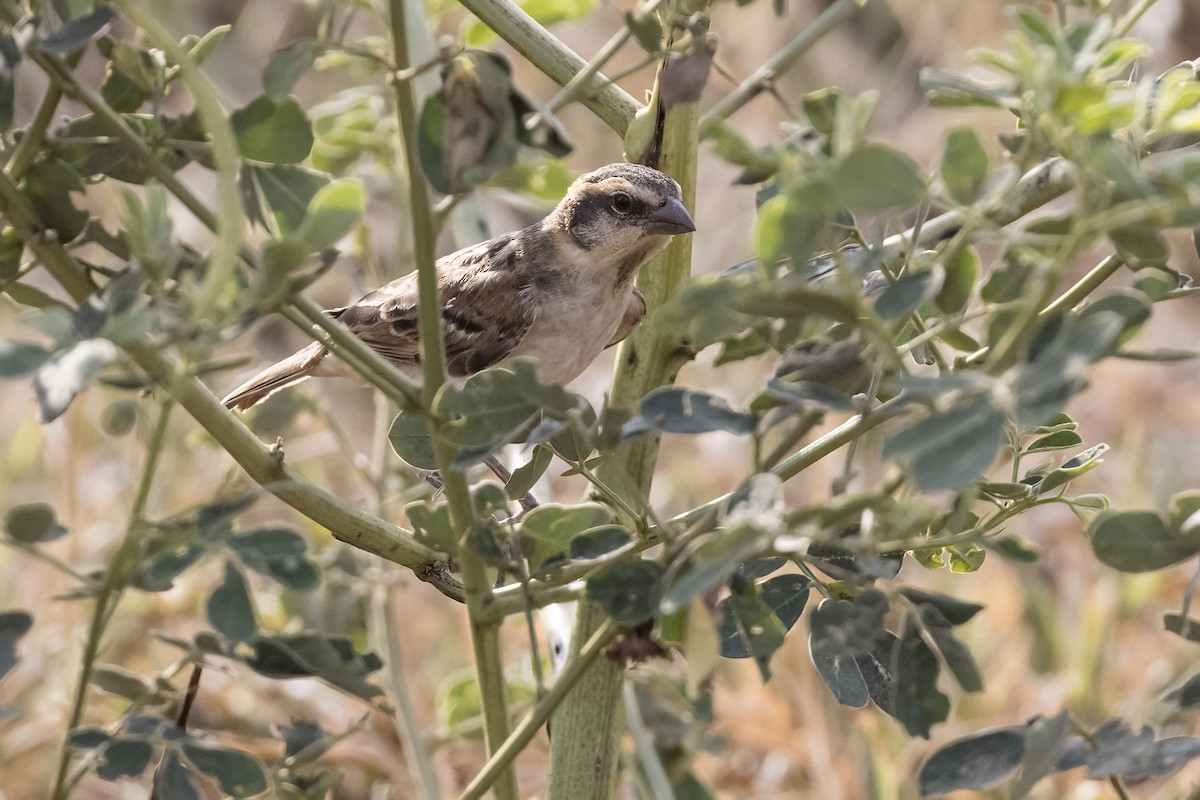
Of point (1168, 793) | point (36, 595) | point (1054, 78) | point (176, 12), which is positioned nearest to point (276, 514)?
point (36, 595)

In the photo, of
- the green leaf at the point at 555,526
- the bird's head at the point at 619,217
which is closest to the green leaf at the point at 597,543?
the green leaf at the point at 555,526

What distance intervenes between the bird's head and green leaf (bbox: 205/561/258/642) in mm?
1404

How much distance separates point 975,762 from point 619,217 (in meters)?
1.93

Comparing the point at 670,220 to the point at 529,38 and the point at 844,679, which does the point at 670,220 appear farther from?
the point at 844,679

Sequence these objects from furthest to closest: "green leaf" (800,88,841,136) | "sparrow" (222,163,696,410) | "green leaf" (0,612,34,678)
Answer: "sparrow" (222,163,696,410) → "green leaf" (800,88,841,136) → "green leaf" (0,612,34,678)

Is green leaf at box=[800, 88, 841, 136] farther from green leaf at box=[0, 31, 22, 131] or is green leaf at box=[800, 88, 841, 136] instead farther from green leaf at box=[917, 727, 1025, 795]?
green leaf at box=[0, 31, 22, 131]

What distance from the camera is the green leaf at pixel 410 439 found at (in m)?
1.61

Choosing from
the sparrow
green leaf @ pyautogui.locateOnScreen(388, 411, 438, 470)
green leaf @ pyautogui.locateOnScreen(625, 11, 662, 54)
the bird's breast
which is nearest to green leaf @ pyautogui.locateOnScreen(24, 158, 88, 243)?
green leaf @ pyautogui.locateOnScreen(388, 411, 438, 470)

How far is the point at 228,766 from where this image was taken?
1.26 m

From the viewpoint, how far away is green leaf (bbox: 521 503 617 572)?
4.37ft

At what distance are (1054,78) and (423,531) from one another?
0.79 metres

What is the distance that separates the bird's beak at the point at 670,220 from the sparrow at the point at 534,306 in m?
0.23

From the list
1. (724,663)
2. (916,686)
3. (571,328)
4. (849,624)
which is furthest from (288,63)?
(724,663)

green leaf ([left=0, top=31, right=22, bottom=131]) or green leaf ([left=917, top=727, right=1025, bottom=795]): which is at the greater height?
green leaf ([left=0, top=31, right=22, bottom=131])
